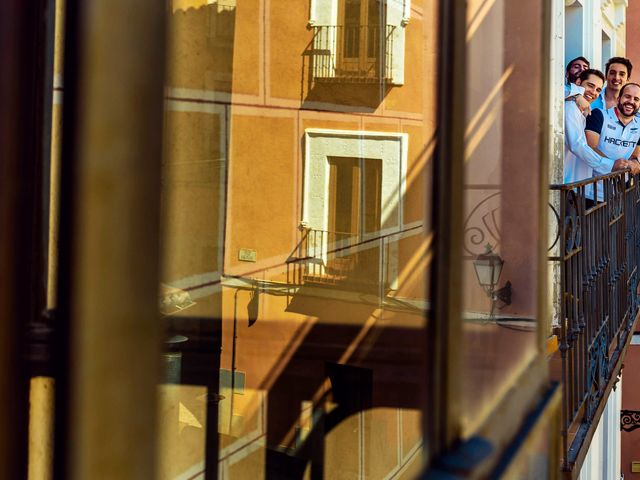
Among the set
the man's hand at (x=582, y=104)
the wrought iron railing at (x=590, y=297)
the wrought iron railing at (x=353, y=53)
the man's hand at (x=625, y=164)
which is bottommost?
the wrought iron railing at (x=590, y=297)

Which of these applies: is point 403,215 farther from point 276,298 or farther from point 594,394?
point 594,394

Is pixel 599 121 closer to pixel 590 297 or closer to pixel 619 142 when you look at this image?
pixel 619 142

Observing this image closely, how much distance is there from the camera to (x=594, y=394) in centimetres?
368

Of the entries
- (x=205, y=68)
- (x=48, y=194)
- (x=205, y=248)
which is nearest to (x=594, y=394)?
(x=205, y=248)

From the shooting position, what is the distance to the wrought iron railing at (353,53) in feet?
12.8

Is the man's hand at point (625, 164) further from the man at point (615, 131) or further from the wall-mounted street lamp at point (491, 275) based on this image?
the wall-mounted street lamp at point (491, 275)

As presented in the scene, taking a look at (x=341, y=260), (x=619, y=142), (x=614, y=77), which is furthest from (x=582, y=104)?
(x=341, y=260)

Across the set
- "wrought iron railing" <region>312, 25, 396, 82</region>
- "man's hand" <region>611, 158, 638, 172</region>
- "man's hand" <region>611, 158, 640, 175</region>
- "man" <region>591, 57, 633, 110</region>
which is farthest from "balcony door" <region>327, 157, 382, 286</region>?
"man" <region>591, 57, 633, 110</region>

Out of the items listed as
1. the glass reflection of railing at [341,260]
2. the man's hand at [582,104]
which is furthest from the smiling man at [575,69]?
the glass reflection of railing at [341,260]

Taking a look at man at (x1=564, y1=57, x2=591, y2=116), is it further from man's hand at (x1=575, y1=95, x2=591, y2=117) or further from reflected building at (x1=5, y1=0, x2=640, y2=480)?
reflected building at (x1=5, y1=0, x2=640, y2=480)

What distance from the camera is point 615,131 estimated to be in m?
6.89

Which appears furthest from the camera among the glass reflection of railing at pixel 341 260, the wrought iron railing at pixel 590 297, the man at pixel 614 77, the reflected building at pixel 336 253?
the man at pixel 614 77

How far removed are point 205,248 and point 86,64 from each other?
2.67 metres

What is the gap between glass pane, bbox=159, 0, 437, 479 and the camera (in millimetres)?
3090
